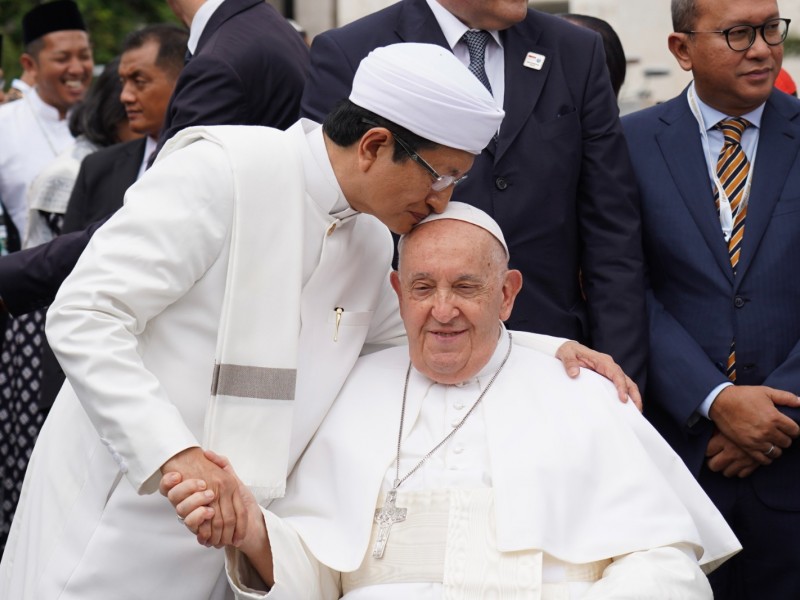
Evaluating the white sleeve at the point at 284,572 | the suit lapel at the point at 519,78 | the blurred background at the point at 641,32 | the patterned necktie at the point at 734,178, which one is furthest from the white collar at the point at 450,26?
the blurred background at the point at 641,32

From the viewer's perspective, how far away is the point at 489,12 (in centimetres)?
458

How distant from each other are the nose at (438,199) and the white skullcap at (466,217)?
0.04 m

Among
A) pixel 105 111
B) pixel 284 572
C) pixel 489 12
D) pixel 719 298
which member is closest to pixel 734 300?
pixel 719 298

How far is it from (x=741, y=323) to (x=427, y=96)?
161cm

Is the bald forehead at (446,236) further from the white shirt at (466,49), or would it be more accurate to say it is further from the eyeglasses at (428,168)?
the white shirt at (466,49)

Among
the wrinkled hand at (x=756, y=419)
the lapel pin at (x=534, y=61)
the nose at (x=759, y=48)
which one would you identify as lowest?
the wrinkled hand at (x=756, y=419)

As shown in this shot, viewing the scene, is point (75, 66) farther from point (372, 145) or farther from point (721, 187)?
point (372, 145)

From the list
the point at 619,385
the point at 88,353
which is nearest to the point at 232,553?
the point at 88,353

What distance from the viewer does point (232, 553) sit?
3715 mm

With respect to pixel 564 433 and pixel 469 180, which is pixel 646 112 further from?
pixel 564 433

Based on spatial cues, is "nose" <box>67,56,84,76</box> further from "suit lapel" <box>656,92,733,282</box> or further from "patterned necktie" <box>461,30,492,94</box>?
"suit lapel" <box>656,92,733,282</box>

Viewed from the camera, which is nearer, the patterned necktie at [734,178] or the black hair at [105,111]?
the patterned necktie at [734,178]

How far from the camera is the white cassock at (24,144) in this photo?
7.91 m

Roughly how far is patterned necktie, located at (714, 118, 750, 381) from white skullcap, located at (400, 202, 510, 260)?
1.06 m
